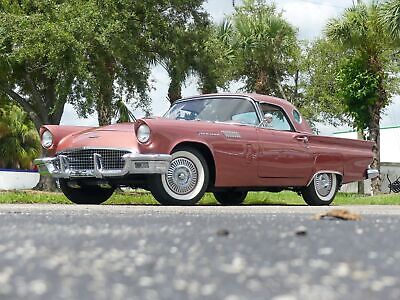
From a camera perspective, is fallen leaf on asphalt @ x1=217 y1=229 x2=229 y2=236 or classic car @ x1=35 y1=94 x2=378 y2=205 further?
classic car @ x1=35 y1=94 x2=378 y2=205

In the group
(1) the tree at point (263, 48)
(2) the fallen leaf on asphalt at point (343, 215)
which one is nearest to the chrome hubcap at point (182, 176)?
(2) the fallen leaf on asphalt at point (343, 215)

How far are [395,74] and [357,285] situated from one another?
32130mm

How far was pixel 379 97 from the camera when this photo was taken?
23250mm

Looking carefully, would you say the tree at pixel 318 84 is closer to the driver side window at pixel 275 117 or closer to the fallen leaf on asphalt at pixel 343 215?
the driver side window at pixel 275 117

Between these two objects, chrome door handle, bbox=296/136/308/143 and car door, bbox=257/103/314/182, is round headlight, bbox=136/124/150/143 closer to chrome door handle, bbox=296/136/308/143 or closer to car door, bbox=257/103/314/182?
car door, bbox=257/103/314/182

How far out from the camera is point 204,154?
303 inches

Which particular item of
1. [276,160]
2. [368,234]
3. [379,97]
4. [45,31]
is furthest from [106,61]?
[368,234]

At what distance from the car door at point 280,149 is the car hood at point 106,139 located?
5.36ft

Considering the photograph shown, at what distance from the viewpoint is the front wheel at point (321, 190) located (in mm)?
9109

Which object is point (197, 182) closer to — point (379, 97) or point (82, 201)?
point (82, 201)

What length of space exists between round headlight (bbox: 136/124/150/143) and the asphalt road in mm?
4437

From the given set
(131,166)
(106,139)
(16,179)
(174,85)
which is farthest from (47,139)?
(16,179)

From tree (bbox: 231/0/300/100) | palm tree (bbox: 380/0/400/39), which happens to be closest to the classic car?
palm tree (bbox: 380/0/400/39)

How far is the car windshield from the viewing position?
8414 millimetres
